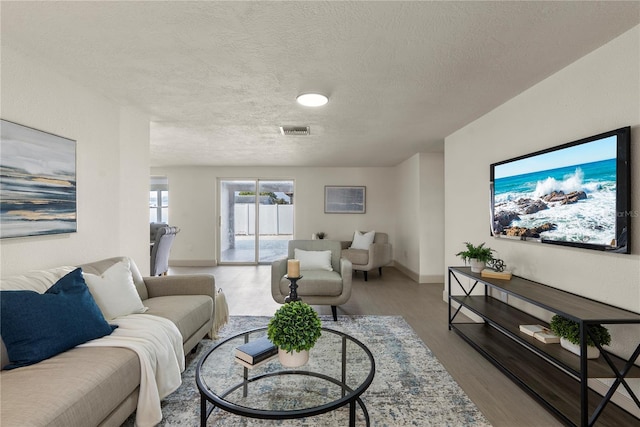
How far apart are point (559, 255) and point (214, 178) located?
639 centimetres

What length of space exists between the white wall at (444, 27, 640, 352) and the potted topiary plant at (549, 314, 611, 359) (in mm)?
162

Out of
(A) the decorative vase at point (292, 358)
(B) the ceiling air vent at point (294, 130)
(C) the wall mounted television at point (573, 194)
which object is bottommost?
(A) the decorative vase at point (292, 358)

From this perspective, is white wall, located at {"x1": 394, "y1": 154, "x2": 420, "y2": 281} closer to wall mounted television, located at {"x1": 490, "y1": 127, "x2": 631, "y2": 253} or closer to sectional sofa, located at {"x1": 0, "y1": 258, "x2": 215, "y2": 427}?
wall mounted television, located at {"x1": 490, "y1": 127, "x2": 631, "y2": 253}

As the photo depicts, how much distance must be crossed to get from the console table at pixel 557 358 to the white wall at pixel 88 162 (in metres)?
3.40

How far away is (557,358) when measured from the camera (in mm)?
1858

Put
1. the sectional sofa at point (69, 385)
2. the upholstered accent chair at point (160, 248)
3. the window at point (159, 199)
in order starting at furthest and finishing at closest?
the window at point (159, 199), the upholstered accent chair at point (160, 248), the sectional sofa at point (69, 385)

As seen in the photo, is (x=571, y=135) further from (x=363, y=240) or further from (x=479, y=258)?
(x=363, y=240)

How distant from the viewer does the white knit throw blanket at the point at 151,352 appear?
1.68 meters

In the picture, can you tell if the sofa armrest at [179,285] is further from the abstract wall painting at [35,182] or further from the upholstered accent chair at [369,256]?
the upholstered accent chair at [369,256]

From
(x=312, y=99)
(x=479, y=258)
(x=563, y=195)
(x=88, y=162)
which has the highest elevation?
(x=312, y=99)

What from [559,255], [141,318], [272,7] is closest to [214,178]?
[141,318]

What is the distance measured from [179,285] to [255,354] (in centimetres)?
144

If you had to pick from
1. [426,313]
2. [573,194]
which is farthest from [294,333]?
[426,313]

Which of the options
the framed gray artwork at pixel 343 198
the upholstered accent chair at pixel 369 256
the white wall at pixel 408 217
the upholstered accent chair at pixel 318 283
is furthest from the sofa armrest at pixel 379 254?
the upholstered accent chair at pixel 318 283
